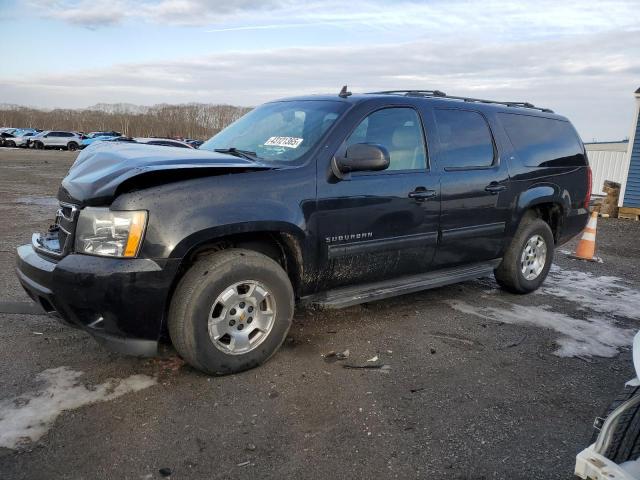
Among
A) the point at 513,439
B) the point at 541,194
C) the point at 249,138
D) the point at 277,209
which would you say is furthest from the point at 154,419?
the point at 541,194

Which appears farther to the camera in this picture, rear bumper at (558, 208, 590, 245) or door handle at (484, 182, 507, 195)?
rear bumper at (558, 208, 590, 245)

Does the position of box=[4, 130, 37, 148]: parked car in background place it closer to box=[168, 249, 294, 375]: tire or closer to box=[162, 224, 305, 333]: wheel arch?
box=[162, 224, 305, 333]: wheel arch

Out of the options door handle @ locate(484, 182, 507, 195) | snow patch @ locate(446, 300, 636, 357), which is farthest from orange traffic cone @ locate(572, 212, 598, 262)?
door handle @ locate(484, 182, 507, 195)

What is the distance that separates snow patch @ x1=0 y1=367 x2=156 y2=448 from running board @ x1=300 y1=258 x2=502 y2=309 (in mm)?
1329

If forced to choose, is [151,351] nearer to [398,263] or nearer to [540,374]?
[398,263]

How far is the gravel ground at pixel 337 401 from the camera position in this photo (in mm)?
2604

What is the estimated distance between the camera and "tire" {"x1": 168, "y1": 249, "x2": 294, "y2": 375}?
126 inches

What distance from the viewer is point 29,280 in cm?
333

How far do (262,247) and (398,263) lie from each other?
1196 mm

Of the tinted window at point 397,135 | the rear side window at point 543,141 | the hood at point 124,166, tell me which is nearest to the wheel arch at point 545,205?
the rear side window at point 543,141

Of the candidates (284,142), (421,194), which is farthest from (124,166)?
(421,194)

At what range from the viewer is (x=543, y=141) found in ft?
18.2

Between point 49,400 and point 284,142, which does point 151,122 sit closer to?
point 284,142

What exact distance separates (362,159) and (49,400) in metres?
2.47
